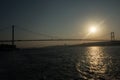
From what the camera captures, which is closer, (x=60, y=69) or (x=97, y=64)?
(x=60, y=69)

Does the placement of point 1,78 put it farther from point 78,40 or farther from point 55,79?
point 78,40

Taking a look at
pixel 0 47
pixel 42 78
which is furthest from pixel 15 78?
pixel 0 47

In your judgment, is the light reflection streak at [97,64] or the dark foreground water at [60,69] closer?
the dark foreground water at [60,69]

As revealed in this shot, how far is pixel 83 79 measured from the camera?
18.3 meters

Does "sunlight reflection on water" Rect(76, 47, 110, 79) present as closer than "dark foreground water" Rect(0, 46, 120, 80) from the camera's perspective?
No

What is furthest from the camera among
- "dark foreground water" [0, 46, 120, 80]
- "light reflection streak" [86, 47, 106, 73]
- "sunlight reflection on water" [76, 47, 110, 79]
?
"light reflection streak" [86, 47, 106, 73]

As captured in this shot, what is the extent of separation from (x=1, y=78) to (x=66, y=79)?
20.4ft

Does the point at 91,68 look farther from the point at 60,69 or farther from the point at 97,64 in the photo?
the point at 97,64

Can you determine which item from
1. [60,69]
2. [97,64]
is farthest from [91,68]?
[97,64]

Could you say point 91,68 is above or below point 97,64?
above

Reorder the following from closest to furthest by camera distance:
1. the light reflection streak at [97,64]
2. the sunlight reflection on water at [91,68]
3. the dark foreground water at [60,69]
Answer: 1. the dark foreground water at [60,69]
2. the sunlight reflection on water at [91,68]
3. the light reflection streak at [97,64]

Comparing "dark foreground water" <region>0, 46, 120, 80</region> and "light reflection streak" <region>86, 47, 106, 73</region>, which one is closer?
"dark foreground water" <region>0, 46, 120, 80</region>

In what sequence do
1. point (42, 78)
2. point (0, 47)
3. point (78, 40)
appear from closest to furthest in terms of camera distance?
point (42, 78)
point (0, 47)
point (78, 40)

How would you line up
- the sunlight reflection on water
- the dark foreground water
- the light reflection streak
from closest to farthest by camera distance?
the dark foreground water
the sunlight reflection on water
the light reflection streak
